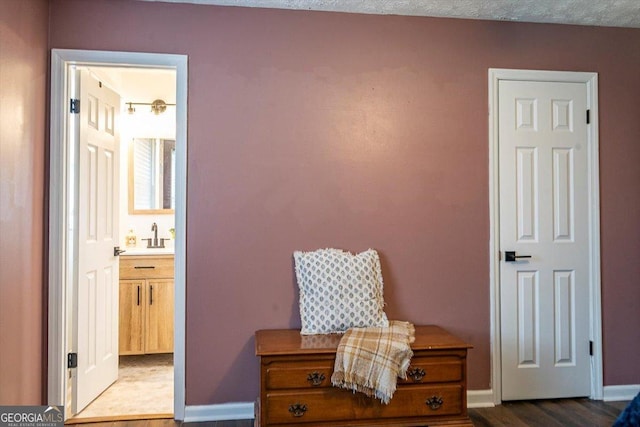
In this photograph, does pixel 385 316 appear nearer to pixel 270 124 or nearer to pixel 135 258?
pixel 270 124

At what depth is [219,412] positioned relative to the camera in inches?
93.9

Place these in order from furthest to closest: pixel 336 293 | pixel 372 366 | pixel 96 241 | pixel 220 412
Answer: pixel 96 241 < pixel 220 412 < pixel 336 293 < pixel 372 366

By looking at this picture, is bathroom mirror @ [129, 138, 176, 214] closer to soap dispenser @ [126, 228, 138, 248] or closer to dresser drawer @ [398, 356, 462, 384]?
soap dispenser @ [126, 228, 138, 248]

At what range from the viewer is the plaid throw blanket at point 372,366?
1977 mm

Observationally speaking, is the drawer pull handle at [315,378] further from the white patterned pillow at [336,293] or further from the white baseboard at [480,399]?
the white baseboard at [480,399]

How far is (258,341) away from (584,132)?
2448 millimetres

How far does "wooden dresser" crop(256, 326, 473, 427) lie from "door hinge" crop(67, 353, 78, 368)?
1149 millimetres

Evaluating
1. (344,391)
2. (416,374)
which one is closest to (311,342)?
(344,391)

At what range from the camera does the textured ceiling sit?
2.41 metres

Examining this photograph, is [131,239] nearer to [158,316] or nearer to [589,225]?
[158,316]

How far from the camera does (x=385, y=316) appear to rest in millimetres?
2369

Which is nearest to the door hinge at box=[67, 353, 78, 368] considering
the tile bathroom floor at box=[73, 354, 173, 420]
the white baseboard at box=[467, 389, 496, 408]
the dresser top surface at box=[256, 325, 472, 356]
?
the tile bathroom floor at box=[73, 354, 173, 420]

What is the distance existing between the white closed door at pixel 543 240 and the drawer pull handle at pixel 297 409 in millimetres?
1367

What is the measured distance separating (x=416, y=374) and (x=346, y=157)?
4.22ft
